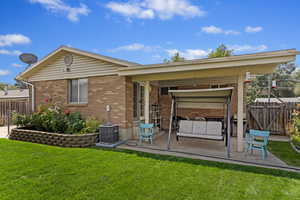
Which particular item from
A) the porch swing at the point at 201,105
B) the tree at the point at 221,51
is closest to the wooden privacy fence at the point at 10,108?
the porch swing at the point at 201,105

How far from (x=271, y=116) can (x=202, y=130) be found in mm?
5281

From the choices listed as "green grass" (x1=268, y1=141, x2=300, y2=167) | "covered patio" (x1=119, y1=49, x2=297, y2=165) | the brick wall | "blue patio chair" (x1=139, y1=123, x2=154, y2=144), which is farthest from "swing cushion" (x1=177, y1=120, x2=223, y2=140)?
the brick wall

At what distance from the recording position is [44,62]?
27.2 ft

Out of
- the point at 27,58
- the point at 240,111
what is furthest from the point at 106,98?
the point at 27,58

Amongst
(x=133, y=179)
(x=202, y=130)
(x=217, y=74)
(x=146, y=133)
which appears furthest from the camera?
(x=146, y=133)

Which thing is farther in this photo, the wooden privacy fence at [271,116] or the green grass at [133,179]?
the wooden privacy fence at [271,116]

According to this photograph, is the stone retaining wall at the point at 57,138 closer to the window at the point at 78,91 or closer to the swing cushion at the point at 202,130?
the window at the point at 78,91

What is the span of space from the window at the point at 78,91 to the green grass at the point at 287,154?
7765 millimetres

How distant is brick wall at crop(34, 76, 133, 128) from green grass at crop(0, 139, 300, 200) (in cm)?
231

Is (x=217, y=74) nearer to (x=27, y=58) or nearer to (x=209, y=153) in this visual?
(x=209, y=153)

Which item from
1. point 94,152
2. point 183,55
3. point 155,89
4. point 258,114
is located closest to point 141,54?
point 183,55

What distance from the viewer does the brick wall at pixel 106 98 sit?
21.3 feet

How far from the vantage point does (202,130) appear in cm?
566

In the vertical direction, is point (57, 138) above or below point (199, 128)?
below
